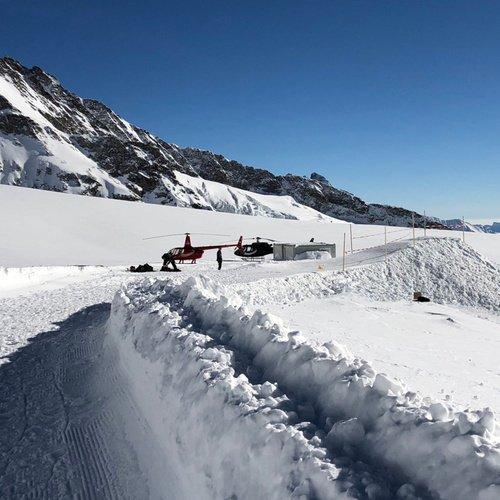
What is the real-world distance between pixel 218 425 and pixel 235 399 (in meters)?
0.31

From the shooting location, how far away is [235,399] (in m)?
4.28

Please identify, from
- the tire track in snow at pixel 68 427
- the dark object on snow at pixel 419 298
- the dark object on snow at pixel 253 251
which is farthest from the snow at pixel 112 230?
the tire track in snow at pixel 68 427

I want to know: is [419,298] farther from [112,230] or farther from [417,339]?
[112,230]

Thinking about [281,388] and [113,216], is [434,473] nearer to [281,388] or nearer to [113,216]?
[281,388]

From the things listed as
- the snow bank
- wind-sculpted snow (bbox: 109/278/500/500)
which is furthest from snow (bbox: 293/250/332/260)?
wind-sculpted snow (bbox: 109/278/500/500)

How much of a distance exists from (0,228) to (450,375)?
143 feet

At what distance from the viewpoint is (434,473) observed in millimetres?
2988

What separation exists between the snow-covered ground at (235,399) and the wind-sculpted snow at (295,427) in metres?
0.01

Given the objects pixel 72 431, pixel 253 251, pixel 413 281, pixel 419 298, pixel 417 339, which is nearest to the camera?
pixel 72 431

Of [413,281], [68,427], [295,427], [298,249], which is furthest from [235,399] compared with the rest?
[298,249]

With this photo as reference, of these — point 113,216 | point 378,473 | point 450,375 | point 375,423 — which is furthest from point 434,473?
point 113,216

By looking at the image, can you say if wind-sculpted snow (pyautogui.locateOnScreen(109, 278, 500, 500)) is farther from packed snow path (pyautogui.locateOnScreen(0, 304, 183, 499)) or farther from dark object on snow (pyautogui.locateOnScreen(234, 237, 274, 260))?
dark object on snow (pyautogui.locateOnScreen(234, 237, 274, 260))

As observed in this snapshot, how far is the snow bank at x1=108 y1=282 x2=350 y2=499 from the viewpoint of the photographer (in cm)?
321

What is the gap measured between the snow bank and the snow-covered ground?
17 mm
